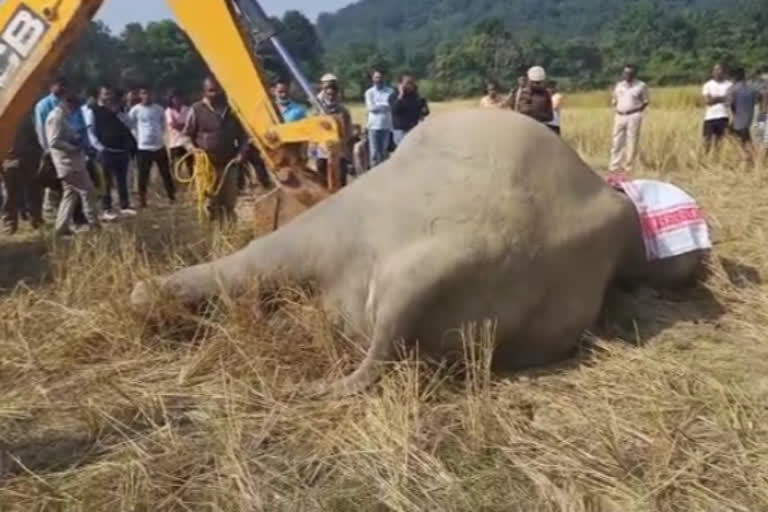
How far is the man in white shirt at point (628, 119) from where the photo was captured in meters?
15.7

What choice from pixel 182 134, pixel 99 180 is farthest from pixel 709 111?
pixel 99 180

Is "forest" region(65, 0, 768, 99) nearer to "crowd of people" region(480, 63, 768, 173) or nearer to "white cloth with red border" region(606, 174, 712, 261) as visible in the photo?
"crowd of people" region(480, 63, 768, 173)

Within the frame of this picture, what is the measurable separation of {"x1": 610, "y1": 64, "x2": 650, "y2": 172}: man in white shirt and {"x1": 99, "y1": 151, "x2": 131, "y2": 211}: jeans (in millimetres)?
6795

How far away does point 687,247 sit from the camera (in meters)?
6.88

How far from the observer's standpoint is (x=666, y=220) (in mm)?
6836

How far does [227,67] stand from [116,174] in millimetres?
5847

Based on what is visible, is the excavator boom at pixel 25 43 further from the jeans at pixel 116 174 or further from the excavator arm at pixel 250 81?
the jeans at pixel 116 174

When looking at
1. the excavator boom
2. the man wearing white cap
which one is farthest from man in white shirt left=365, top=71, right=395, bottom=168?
the excavator boom

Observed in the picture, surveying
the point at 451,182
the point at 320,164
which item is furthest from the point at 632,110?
the point at 451,182

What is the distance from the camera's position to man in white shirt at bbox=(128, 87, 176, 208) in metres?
13.6

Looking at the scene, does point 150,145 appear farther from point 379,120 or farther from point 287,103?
point 379,120

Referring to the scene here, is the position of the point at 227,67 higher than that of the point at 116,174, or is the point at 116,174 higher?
the point at 227,67

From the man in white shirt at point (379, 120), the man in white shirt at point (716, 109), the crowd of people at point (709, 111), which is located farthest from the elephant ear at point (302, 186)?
the man in white shirt at point (716, 109)

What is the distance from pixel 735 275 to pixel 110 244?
4385mm
